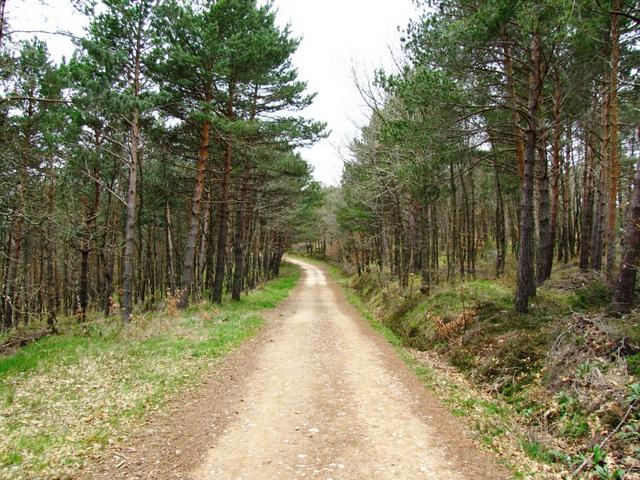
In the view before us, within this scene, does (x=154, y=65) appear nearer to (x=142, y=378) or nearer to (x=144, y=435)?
(x=142, y=378)

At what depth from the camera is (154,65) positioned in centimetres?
1361

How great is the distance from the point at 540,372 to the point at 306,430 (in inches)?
165

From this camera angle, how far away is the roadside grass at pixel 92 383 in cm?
492

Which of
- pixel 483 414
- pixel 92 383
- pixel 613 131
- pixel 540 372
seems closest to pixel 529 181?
pixel 613 131

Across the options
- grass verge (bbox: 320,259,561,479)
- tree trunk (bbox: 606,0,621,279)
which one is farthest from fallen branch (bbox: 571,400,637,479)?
tree trunk (bbox: 606,0,621,279)

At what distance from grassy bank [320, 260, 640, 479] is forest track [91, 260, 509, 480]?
0.53 m

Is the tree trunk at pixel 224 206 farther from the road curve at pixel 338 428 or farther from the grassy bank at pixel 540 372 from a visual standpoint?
the grassy bank at pixel 540 372

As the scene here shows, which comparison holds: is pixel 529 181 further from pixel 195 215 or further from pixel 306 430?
pixel 195 215

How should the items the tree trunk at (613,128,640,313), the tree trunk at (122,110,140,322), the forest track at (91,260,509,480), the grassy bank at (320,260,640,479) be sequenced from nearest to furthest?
the forest track at (91,260,509,480)
the grassy bank at (320,260,640,479)
the tree trunk at (613,128,640,313)
the tree trunk at (122,110,140,322)

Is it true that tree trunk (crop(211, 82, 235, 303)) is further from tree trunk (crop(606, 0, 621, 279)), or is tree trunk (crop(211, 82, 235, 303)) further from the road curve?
tree trunk (crop(606, 0, 621, 279))

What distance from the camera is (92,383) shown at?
7266mm

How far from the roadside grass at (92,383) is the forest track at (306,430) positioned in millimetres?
504

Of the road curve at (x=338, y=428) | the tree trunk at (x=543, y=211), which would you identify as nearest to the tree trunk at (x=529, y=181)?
the tree trunk at (x=543, y=211)

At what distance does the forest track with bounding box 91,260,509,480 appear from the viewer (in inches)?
187
